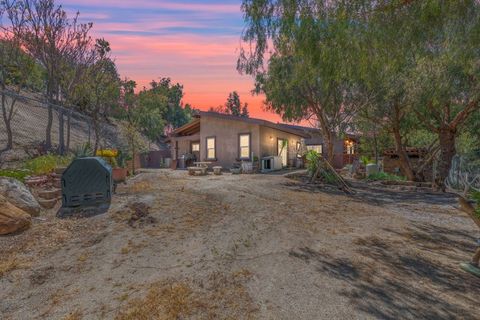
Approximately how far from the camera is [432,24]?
546 cm

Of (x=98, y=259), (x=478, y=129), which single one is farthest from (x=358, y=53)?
(x=478, y=129)

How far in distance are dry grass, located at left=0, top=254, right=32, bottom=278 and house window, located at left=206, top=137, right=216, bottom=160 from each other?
1614 centimetres

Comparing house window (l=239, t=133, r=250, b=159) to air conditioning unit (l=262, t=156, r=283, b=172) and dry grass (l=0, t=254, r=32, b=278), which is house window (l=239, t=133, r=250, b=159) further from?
dry grass (l=0, t=254, r=32, b=278)

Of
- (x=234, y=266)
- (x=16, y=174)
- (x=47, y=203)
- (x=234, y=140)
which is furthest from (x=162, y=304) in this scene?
(x=234, y=140)

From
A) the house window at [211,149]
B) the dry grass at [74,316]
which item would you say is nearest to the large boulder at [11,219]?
the dry grass at [74,316]

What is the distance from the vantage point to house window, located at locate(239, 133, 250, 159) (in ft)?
60.8

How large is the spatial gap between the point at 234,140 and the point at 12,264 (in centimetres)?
1564

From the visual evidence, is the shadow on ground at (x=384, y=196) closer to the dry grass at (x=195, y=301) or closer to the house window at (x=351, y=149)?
the dry grass at (x=195, y=301)

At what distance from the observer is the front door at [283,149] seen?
67.4ft

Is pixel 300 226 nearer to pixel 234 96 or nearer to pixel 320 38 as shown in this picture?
pixel 320 38

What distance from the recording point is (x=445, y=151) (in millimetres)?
14094

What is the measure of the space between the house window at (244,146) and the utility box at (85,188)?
12.4 m

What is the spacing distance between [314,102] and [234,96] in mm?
51560

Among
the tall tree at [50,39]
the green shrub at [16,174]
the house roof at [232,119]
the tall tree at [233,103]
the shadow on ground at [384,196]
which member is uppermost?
the tall tree at [233,103]
